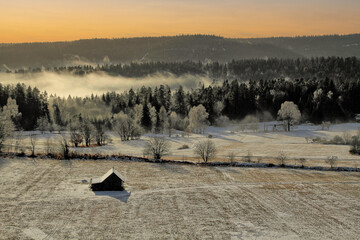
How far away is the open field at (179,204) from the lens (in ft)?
105

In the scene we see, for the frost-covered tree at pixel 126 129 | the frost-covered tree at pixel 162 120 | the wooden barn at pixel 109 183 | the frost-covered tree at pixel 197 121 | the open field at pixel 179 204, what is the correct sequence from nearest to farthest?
the open field at pixel 179 204 < the wooden barn at pixel 109 183 < the frost-covered tree at pixel 126 129 < the frost-covered tree at pixel 197 121 < the frost-covered tree at pixel 162 120

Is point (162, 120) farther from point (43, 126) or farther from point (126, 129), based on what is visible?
point (43, 126)

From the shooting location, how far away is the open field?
32.1 m

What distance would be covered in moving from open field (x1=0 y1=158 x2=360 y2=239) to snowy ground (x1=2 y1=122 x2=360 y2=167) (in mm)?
14022

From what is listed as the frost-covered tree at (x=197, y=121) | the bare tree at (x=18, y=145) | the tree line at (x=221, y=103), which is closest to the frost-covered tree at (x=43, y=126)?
the tree line at (x=221, y=103)

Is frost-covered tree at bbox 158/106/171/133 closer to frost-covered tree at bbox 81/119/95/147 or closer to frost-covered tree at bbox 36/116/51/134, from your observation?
frost-covered tree at bbox 81/119/95/147

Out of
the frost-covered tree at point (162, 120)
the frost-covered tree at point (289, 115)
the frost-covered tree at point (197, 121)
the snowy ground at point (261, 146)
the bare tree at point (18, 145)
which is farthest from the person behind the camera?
the frost-covered tree at point (162, 120)

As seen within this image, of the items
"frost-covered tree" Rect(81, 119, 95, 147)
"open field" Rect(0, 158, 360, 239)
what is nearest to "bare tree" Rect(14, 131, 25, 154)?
"open field" Rect(0, 158, 360, 239)

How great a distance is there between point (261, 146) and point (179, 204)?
163 feet

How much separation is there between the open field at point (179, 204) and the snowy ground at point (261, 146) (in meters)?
14.0

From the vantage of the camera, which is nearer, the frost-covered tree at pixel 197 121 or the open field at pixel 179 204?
the open field at pixel 179 204

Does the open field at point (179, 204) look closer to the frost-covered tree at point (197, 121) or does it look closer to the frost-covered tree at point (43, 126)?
the frost-covered tree at point (43, 126)

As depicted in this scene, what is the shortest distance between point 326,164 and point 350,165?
3.90 meters

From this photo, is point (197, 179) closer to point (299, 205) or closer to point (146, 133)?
point (299, 205)
